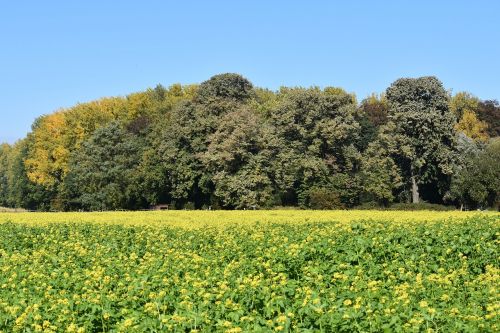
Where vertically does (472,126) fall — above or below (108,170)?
above

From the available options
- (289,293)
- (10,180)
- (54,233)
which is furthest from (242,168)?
(10,180)

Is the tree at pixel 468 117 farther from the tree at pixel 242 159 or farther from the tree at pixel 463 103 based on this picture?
the tree at pixel 242 159

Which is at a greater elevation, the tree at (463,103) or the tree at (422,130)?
the tree at (463,103)

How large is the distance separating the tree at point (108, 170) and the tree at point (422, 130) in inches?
1113

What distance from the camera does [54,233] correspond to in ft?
77.6

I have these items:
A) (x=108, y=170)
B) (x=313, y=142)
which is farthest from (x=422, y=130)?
(x=108, y=170)

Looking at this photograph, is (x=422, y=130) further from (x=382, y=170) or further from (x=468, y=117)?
(x=468, y=117)

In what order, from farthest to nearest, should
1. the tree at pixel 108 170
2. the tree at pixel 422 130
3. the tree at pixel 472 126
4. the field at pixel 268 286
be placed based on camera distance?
the tree at pixel 472 126 < the tree at pixel 108 170 < the tree at pixel 422 130 < the field at pixel 268 286

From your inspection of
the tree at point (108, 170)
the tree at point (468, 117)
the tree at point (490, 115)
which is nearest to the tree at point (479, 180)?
the tree at point (468, 117)

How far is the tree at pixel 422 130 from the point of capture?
2280 inches

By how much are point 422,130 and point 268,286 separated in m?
50.8

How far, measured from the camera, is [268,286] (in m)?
10.4

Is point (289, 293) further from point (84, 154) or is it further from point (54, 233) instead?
point (84, 154)

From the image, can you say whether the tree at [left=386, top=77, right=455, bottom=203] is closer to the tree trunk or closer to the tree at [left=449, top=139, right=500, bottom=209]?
the tree trunk
